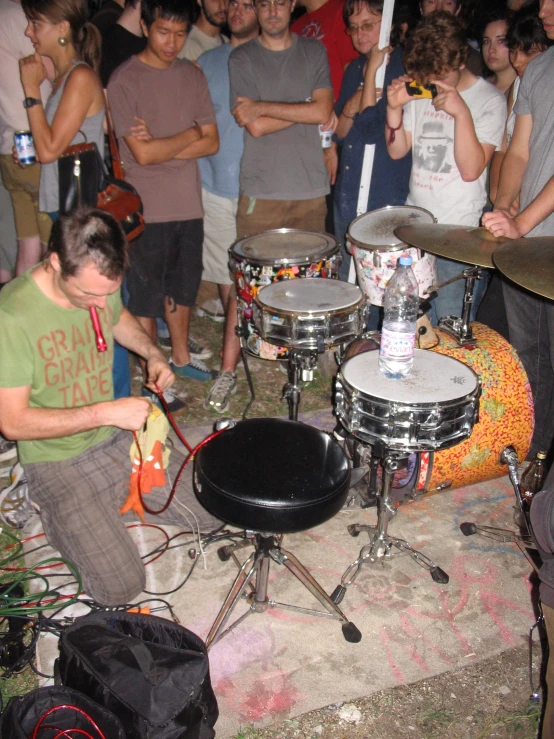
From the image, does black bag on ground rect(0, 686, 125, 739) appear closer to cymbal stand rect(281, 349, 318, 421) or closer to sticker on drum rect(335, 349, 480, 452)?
sticker on drum rect(335, 349, 480, 452)

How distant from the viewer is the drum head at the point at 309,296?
9.52 feet

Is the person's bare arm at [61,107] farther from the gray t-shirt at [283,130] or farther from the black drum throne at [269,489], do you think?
the black drum throne at [269,489]

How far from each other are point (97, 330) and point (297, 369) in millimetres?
1025

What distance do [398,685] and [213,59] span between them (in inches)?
147

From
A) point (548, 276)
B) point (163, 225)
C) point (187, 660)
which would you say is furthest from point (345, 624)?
point (163, 225)

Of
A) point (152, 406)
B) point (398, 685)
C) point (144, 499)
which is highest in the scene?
point (152, 406)

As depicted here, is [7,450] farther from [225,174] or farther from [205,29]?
[205,29]

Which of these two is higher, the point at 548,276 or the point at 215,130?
the point at 215,130

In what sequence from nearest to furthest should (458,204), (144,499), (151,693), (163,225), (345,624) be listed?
(151,693)
(345,624)
(144,499)
(458,204)
(163,225)

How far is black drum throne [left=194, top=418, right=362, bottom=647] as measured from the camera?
6.87 ft

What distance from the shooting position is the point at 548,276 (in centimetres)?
199

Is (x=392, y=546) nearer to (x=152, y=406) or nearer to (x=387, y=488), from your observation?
(x=387, y=488)

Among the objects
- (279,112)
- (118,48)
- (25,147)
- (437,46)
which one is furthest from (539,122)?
(118,48)

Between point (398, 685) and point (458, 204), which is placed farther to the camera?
point (458, 204)
